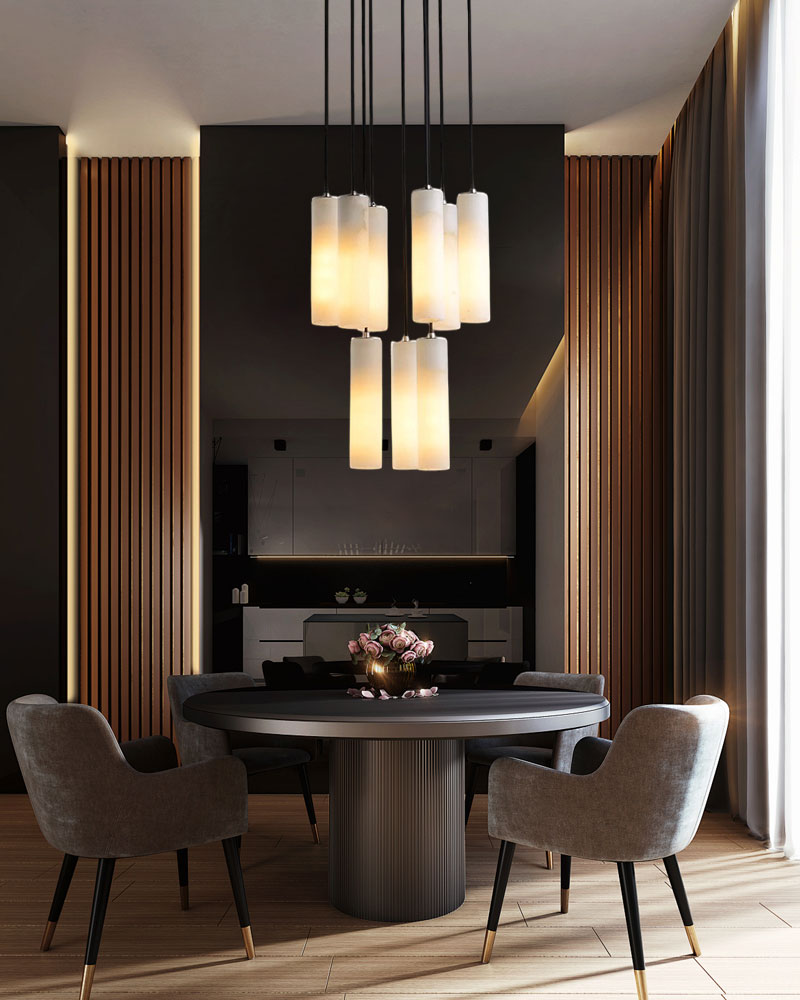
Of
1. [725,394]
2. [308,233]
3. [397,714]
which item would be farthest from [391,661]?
[308,233]

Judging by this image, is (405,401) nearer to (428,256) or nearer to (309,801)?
(428,256)

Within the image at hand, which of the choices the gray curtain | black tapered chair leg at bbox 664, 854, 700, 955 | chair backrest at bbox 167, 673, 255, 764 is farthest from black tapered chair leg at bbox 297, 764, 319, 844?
the gray curtain

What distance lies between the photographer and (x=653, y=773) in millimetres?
2791

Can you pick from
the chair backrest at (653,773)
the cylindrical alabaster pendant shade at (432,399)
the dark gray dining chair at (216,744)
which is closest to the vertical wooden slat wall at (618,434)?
the dark gray dining chair at (216,744)

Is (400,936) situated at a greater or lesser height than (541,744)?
lesser

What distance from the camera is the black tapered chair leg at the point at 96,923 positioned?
2736 mm

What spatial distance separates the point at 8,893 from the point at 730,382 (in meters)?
3.94

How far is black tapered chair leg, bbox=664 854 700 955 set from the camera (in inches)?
117

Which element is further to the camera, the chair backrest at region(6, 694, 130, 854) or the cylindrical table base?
the cylindrical table base

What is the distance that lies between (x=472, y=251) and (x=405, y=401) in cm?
68

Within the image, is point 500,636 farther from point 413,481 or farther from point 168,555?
point 168,555

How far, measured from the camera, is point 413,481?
598cm

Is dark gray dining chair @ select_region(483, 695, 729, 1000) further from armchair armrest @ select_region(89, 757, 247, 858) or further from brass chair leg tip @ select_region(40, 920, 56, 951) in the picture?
brass chair leg tip @ select_region(40, 920, 56, 951)

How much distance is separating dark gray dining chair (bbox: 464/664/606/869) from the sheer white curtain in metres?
0.80
